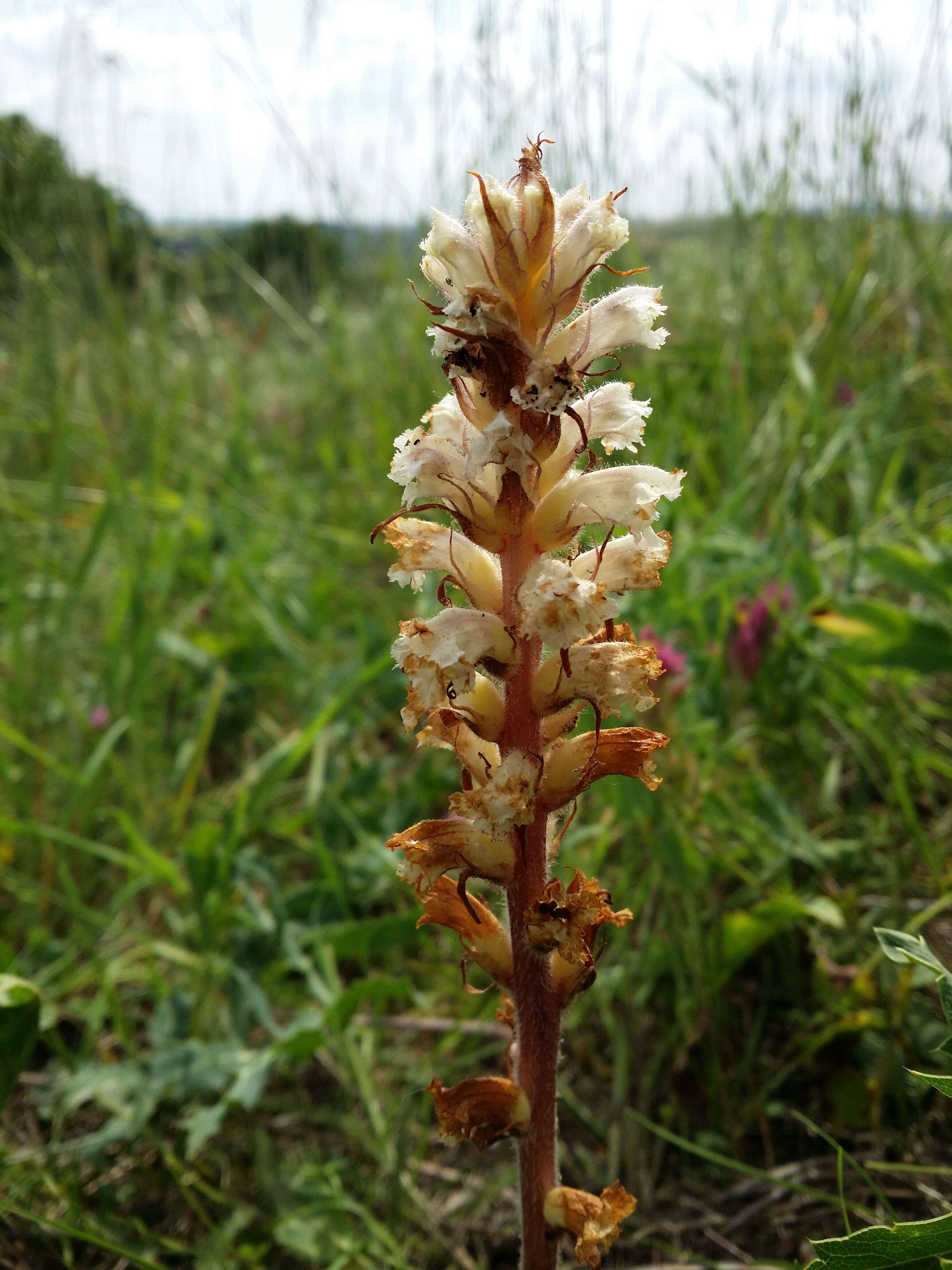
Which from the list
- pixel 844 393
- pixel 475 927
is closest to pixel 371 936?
pixel 475 927

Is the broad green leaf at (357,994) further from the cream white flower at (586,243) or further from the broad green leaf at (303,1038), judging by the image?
the cream white flower at (586,243)

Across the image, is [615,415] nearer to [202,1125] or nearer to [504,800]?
[504,800]

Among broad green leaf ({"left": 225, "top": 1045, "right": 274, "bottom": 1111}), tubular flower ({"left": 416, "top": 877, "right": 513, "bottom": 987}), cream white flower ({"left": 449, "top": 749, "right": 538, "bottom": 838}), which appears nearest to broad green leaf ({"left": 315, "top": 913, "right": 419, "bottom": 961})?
broad green leaf ({"left": 225, "top": 1045, "right": 274, "bottom": 1111})

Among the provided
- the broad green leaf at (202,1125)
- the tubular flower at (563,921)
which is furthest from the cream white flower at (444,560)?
the broad green leaf at (202,1125)

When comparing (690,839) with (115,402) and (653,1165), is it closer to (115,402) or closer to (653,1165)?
(653,1165)

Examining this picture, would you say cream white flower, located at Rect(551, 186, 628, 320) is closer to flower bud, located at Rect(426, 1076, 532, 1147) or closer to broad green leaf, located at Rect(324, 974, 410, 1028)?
flower bud, located at Rect(426, 1076, 532, 1147)

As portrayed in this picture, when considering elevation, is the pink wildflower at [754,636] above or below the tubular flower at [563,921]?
above

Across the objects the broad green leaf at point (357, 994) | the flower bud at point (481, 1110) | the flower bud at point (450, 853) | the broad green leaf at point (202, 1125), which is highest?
the flower bud at point (450, 853)
